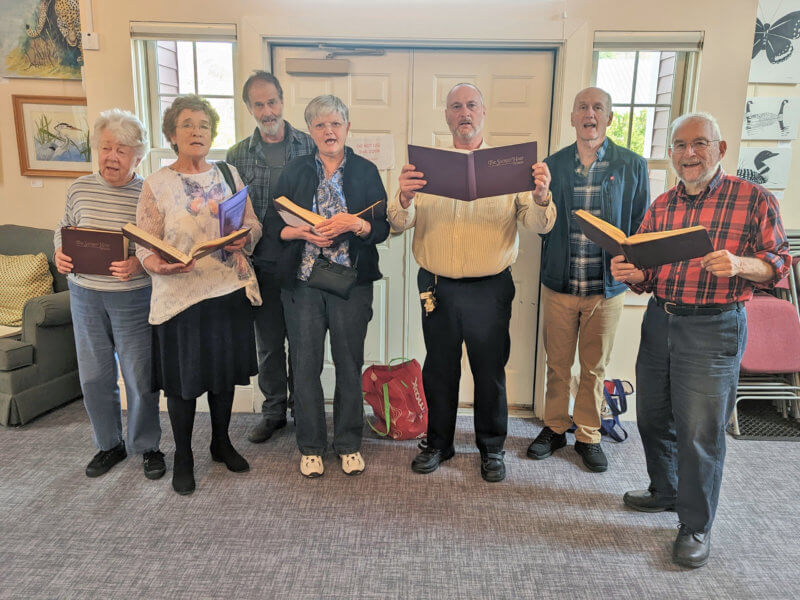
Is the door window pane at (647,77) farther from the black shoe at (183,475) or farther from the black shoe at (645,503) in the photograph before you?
the black shoe at (183,475)

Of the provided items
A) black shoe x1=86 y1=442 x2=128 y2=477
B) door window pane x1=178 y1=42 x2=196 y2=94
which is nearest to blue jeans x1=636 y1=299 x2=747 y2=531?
black shoe x1=86 y1=442 x2=128 y2=477

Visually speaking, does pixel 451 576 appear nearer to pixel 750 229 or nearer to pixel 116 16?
pixel 750 229

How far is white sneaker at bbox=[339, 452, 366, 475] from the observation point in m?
2.46

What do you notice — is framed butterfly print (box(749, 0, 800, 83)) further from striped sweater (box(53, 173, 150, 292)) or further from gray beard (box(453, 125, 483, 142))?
striped sweater (box(53, 173, 150, 292))

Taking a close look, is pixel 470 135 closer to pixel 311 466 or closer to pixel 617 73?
pixel 617 73

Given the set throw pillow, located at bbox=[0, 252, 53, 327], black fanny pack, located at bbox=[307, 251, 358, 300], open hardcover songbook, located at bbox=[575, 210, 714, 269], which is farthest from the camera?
throw pillow, located at bbox=[0, 252, 53, 327]

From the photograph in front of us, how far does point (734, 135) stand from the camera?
2814mm

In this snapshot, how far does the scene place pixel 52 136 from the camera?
11.6ft

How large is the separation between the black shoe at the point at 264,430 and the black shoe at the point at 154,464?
44 cm

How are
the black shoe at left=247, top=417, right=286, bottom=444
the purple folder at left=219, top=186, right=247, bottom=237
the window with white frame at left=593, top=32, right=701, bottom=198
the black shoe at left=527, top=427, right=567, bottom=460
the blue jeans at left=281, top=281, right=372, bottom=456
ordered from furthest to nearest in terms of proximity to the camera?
the window with white frame at left=593, top=32, right=701, bottom=198, the black shoe at left=247, top=417, right=286, bottom=444, the black shoe at left=527, top=427, right=567, bottom=460, the blue jeans at left=281, top=281, right=372, bottom=456, the purple folder at left=219, top=186, right=247, bottom=237

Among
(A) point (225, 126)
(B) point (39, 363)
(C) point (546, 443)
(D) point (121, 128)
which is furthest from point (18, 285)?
(C) point (546, 443)

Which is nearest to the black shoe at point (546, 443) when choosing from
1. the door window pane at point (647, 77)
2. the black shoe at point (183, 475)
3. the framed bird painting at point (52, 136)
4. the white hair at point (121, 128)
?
the black shoe at point (183, 475)

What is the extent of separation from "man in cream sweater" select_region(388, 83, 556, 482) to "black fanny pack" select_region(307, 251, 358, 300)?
1.01 feet

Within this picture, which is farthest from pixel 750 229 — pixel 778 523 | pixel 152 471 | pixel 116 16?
pixel 116 16
